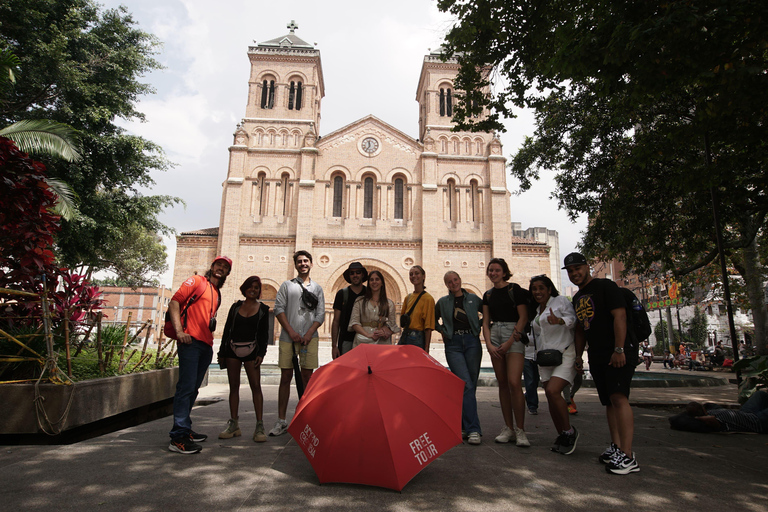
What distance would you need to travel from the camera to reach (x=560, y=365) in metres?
3.86

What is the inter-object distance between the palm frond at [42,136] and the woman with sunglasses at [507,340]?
10.5 meters

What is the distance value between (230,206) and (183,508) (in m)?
22.6

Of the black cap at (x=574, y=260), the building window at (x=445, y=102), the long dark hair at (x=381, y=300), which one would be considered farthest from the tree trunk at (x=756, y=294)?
the building window at (x=445, y=102)

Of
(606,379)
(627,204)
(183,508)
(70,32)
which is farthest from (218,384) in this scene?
(70,32)

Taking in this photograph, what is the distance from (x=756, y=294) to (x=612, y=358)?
10896 millimetres

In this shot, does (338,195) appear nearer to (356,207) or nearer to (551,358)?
(356,207)

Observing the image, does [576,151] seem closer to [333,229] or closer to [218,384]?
[218,384]

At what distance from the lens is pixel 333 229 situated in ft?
78.7

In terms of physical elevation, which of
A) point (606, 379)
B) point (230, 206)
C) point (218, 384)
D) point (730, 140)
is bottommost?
point (218, 384)

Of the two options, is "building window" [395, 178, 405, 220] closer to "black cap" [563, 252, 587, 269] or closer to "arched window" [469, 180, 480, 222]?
"arched window" [469, 180, 480, 222]

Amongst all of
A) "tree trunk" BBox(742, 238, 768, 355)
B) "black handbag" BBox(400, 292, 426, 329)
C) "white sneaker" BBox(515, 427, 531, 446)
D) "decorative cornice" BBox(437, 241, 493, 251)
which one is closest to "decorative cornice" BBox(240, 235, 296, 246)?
"decorative cornice" BBox(437, 241, 493, 251)

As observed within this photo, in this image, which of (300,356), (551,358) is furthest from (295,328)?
(551,358)

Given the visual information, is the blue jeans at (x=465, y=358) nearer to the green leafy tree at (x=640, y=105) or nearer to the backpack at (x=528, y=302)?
the backpack at (x=528, y=302)

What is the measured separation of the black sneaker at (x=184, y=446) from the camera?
3.71 metres
